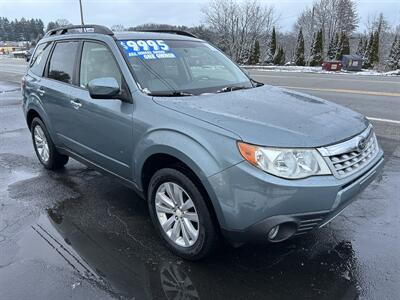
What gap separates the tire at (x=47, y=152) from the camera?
17.1ft

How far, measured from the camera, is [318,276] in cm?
299

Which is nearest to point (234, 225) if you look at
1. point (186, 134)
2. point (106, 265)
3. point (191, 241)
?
point (191, 241)

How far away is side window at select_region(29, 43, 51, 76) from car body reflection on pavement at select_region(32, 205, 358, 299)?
266 centimetres

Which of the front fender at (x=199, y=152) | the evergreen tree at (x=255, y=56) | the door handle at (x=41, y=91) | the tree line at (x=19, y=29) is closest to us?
the front fender at (x=199, y=152)

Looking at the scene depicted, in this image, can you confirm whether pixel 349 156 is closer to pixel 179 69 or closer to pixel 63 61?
pixel 179 69

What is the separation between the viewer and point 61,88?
15.0ft

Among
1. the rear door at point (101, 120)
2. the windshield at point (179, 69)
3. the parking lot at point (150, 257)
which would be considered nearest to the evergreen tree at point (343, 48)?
the parking lot at point (150, 257)

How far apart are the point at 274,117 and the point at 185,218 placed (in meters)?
1.06

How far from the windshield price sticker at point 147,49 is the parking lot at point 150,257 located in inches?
62.5

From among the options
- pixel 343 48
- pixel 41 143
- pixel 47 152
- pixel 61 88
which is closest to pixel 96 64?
pixel 61 88

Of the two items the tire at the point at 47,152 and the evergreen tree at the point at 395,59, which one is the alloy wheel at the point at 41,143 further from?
the evergreen tree at the point at 395,59

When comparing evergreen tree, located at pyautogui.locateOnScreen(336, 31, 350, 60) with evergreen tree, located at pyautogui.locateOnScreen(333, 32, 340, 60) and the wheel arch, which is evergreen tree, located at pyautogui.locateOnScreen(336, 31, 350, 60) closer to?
evergreen tree, located at pyautogui.locateOnScreen(333, 32, 340, 60)

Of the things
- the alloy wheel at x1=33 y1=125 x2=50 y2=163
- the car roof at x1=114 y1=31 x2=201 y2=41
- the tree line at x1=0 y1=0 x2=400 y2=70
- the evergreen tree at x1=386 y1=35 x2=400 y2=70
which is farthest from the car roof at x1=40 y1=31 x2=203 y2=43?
the evergreen tree at x1=386 y1=35 x2=400 y2=70

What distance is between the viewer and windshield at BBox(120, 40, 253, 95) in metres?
3.64
